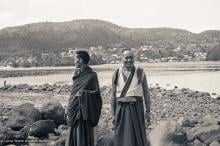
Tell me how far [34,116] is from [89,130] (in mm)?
5498

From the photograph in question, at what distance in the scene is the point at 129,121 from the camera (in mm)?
7559

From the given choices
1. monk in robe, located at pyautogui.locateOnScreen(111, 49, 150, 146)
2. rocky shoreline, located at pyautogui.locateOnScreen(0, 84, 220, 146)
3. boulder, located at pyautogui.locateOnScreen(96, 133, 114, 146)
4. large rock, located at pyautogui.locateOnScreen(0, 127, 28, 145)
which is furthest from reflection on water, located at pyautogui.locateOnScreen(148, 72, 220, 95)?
monk in robe, located at pyautogui.locateOnScreen(111, 49, 150, 146)

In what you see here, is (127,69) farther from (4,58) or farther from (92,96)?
(4,58)

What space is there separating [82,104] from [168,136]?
2809 millimetres

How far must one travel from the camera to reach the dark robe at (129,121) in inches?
298

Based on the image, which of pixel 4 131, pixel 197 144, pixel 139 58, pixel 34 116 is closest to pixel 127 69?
pixel 197 144

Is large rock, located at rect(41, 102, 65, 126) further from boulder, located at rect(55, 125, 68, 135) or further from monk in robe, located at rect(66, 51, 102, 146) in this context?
monk in robe, located at rect(66, 51, 102, 146)

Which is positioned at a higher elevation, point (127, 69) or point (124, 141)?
point (127, 69)

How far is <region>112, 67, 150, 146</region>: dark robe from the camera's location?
24.8 feet

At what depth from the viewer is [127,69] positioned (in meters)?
7.66

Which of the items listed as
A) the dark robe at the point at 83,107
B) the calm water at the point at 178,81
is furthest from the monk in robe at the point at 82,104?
the calm water at the point at 178,81

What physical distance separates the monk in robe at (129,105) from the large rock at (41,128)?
4477 mm

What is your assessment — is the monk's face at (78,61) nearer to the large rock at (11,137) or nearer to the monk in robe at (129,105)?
the monk in robe at (129,105)

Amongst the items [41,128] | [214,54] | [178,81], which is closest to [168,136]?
[41,128]
